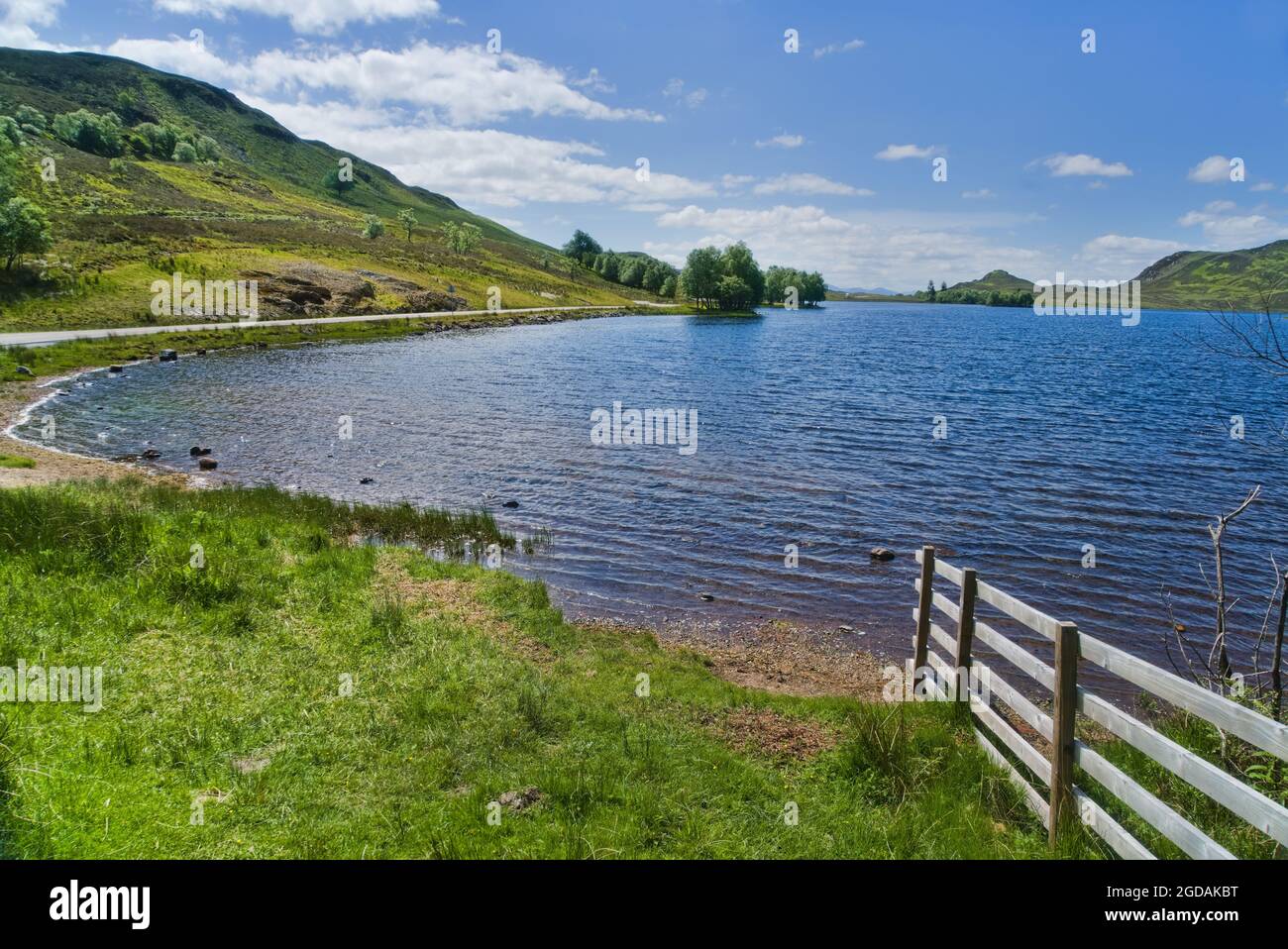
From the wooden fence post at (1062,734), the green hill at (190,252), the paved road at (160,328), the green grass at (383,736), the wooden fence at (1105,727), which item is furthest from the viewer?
the green hill at (190,252)

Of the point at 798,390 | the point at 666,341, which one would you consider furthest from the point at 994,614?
the point at 666,341

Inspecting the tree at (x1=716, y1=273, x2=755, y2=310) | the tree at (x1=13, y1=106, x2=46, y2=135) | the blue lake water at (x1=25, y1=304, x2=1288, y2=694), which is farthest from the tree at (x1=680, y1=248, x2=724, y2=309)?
the tree at (x1=13, y1=106, x2=46, y2=135)

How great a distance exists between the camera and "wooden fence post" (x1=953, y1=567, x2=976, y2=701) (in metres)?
10.1

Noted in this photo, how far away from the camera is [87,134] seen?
6407 inches

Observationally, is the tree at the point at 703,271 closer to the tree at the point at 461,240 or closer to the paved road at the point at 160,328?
the tree at the point at 461,240

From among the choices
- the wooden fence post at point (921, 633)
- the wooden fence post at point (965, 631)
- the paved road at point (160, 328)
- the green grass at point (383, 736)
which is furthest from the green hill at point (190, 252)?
the wooden fence post at point (965, 631)

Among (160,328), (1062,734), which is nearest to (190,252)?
(160,328)

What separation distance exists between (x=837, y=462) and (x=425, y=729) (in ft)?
89.3

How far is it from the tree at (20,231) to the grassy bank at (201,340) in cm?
1267

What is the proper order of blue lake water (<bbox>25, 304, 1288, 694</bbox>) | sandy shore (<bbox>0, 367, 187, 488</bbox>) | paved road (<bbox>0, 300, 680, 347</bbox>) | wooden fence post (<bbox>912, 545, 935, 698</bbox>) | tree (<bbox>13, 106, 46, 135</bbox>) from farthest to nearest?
tree (<bbox>13, 106, 46, 135</bbox>)
paved road (<bbox>0, 300, 680, 347</bbox>)
sandy shore (<bbox>0, 367, 187, 488</bbox>)
blue lake water (<bbox>25, 304, 1288, 694</bbox>)
wooden fence post (<bbox>912, 545, 935, 698</bbox>)

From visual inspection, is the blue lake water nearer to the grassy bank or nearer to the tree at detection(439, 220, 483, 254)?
the grassy bank

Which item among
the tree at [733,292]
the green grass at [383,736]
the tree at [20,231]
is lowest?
the green grass at [383,736]

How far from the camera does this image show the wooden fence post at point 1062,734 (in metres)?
7.26

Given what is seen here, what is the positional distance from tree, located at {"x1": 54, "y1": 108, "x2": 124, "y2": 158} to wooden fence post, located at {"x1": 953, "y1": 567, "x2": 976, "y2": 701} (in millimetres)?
211940
